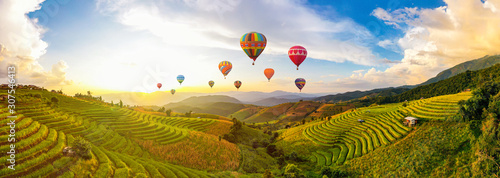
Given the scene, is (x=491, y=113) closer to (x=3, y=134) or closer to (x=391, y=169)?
(x=391, y=169)

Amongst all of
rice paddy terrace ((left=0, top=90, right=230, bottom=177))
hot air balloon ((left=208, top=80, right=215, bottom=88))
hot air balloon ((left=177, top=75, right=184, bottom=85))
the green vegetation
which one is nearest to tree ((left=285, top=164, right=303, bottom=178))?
the green vegetation

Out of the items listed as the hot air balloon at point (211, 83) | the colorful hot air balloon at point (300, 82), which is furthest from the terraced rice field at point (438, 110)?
the hot air balloon at point (211, 83)

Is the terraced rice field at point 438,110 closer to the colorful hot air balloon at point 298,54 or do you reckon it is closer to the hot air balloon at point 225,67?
the colorful hot air balloon at point 298,54

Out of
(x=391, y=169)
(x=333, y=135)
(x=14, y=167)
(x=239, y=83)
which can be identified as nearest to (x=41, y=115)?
(x=14, y=167)

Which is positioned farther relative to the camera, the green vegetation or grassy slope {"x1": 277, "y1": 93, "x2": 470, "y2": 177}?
grassy slope {"x1": 277, "y1": 93, "x2": 470, "y2": 177}

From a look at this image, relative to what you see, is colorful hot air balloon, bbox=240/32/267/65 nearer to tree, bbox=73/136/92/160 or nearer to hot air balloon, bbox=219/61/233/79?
hot air balloon, bbox=219/61/233/79

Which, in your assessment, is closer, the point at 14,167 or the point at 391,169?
the point at 14,167
